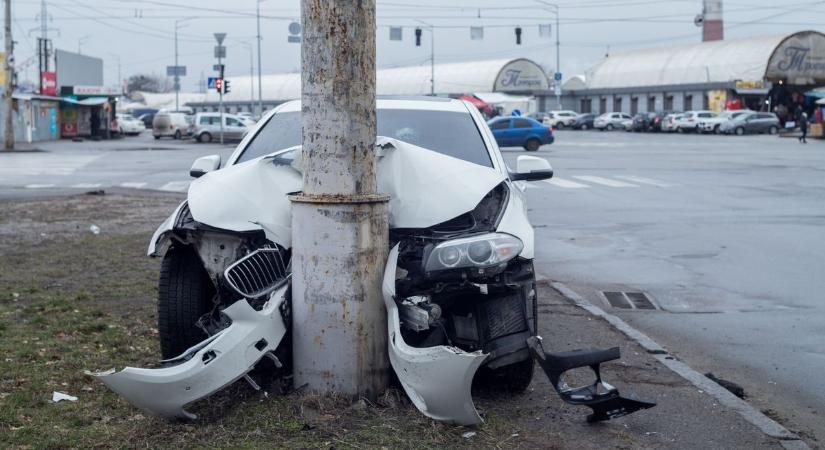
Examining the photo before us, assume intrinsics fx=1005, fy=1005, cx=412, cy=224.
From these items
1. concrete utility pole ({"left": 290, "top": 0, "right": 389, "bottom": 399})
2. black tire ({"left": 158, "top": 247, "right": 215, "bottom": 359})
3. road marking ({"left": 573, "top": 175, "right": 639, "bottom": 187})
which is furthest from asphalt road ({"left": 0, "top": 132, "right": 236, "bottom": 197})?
concrete utility pole ({"left": 290, "top": 0, "right": 389, "bottom": 399})

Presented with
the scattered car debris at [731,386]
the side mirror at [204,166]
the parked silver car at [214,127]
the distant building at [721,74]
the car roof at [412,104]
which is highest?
the distant building at [721,74]

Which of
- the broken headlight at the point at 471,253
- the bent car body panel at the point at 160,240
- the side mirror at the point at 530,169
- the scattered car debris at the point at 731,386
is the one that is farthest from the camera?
the side mirror at the point at 530,169

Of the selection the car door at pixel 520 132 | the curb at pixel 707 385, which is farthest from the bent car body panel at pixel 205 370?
the car door at pixel 520 132

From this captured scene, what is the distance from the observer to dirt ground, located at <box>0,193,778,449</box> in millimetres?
4660

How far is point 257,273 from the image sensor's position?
533 cm

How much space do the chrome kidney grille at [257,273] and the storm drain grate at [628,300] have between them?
4704mm

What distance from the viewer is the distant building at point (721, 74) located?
7462cm

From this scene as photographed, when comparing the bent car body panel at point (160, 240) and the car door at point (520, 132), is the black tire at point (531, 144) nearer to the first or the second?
the car door at point (520, 132)

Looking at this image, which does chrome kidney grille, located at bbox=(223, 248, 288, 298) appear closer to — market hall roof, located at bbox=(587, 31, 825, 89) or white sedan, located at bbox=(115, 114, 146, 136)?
white sedan, located at bbox=(115, 114, 146, 136)

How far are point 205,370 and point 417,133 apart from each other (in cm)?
293

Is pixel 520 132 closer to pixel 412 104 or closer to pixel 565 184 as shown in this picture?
pixel 565 184

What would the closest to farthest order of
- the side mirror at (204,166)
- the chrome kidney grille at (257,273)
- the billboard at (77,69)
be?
the chrome kidney grille at (257,273) → the side mirror at (204,166) → the billboard at (77,69)

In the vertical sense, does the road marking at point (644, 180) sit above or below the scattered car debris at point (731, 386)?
above

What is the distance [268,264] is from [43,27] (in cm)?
8621
